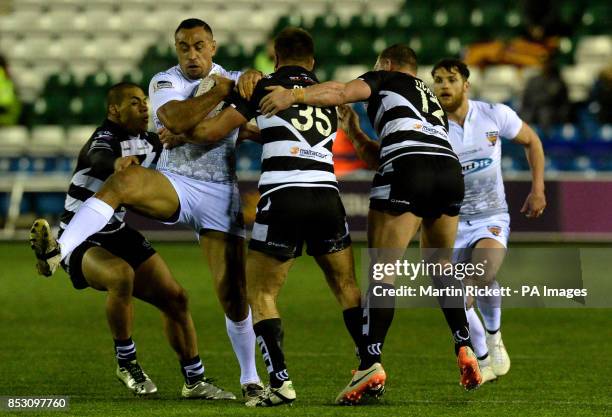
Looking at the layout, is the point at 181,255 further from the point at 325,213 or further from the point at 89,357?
the point at 325,213

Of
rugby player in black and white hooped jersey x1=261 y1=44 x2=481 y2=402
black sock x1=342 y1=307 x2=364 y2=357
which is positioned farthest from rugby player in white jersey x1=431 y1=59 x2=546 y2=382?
black sock x1=342 y1=307 x2=364 y2=357

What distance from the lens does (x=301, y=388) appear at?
829 centimetres

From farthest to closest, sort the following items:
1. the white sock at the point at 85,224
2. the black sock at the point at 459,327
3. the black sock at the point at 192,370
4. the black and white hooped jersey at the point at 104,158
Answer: the black and white hooped jersey at the point at 104,158
the black sock at the point at 192,370
the black sock at the point at 459,327
the white sock at the point at 85,224

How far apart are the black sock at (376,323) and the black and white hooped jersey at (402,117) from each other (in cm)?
78

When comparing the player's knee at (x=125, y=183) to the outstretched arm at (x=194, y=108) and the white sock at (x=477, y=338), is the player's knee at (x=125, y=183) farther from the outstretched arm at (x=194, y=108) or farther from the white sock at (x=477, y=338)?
the white sock at (x=477, y=338)

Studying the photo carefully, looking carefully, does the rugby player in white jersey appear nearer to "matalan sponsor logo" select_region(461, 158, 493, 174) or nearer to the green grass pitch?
"matalan sponsor logo" select_region(461, 158, 493, 174)

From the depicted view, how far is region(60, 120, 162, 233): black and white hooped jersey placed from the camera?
816 centimetres

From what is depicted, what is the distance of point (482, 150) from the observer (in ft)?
29.9

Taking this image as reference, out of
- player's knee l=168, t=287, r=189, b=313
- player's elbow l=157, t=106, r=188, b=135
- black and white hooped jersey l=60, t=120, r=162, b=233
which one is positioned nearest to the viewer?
player's elbow l=157, t=106, r=188, b=135

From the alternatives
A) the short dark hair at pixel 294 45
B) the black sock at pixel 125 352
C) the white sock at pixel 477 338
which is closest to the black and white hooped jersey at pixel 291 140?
the short dark hair at pixel 294 45

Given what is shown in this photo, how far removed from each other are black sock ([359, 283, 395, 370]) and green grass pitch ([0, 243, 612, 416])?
0.28 metres

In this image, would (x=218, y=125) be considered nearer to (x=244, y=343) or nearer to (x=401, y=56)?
(x=401, y=56)

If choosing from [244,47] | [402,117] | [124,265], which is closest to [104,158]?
[124,265]

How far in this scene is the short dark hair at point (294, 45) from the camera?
7.27 meters
